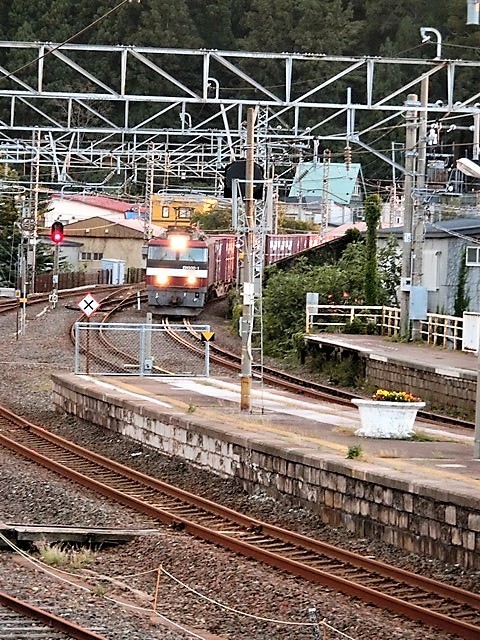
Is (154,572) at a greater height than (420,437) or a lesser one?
lesser

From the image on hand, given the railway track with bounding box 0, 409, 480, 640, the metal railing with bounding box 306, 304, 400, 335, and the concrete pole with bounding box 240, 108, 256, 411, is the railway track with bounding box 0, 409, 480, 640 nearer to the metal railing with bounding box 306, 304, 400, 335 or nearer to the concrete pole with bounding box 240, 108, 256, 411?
the concrete pole with bounding box 240, 108, 256, 411

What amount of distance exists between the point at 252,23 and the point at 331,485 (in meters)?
69.2

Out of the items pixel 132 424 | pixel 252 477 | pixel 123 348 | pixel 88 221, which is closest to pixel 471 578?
pixel 252 477

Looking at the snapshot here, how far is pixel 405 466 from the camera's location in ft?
45.1

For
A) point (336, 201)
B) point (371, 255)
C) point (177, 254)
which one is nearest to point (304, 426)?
point (371, 255)

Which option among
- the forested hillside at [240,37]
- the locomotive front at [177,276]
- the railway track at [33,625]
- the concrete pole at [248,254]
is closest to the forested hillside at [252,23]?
the forested hillside at [240,37]

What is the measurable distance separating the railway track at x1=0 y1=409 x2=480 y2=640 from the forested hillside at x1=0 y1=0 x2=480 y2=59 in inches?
2328

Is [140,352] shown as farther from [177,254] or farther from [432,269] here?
[177,254]

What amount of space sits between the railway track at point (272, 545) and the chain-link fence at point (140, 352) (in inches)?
243

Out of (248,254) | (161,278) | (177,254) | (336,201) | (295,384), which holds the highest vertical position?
(336,201)

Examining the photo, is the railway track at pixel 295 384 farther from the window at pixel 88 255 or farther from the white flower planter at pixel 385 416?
the window at pixel 88 255

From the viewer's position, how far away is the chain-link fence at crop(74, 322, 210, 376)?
2536 cm

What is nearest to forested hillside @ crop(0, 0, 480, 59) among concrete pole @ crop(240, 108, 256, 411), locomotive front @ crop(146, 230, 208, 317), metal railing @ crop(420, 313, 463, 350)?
locomotive front @ crop(146, 230, 208, 317)

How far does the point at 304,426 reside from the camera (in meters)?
18.1
